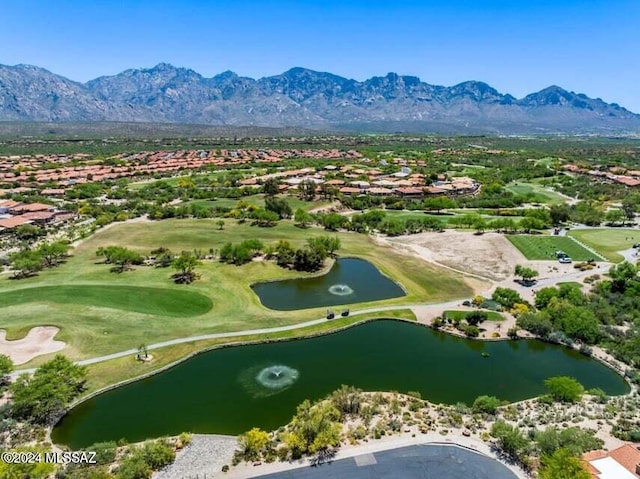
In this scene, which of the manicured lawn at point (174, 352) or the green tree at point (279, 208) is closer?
the manicured lawn at point (174, 352)

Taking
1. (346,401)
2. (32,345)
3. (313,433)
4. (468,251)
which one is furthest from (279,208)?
(313,433)

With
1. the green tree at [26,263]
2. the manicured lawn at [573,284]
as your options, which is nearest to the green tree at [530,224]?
the manicured lawn at [573,284]

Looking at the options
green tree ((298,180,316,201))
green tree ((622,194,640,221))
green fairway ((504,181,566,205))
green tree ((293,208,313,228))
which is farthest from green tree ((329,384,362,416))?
green fairway ((504,181,566,205))

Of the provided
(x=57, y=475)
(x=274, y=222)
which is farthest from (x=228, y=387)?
(x=274, y=222)

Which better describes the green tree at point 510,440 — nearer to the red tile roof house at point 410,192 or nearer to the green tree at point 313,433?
the green tree at point 313,433

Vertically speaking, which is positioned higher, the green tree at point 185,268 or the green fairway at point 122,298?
the green tree at point 185,268

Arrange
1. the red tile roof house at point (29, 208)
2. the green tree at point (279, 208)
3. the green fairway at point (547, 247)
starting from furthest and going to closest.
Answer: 1. the green tree at point (279, 208)
2. the red tile roof house at point (29, 208)
3. the green fairway at point (547, 247)

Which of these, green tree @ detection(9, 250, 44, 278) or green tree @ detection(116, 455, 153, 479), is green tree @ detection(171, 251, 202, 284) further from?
green tree @ detection(116, 455, 153, 479)

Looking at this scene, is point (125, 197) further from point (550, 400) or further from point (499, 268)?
point (550, 400)
